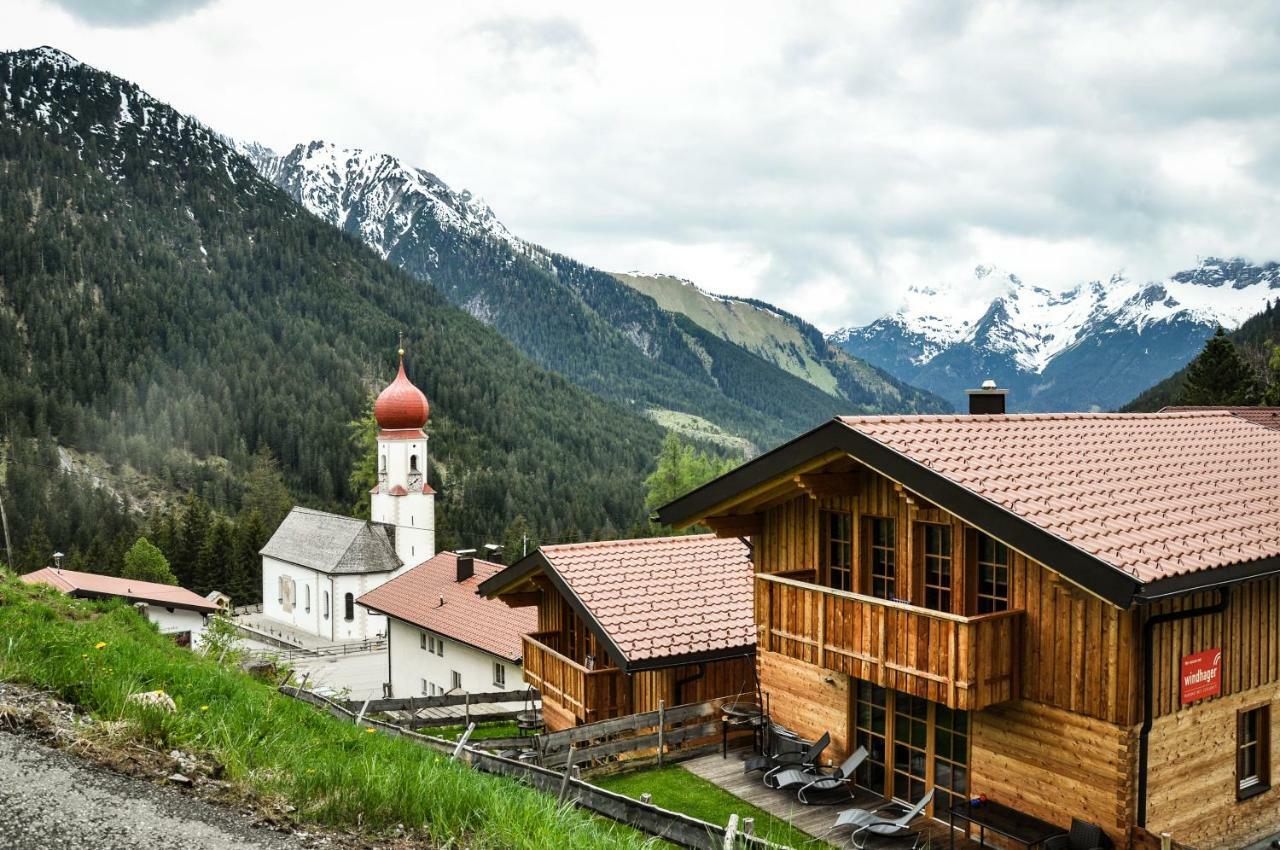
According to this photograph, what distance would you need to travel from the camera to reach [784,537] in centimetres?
1564

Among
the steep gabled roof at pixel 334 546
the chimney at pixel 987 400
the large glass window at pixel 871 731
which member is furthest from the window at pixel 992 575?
the steep gabled roof at pixel 334 546

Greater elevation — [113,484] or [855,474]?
[855,474]

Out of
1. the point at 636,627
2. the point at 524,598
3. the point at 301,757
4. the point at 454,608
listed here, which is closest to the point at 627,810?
the point at 301,757

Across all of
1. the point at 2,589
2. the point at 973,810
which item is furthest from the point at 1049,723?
the point at 2,589

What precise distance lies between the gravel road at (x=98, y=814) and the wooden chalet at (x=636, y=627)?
10.4m

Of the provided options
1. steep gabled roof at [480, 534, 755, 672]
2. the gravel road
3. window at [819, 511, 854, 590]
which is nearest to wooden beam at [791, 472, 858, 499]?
window at [819, 511, 854, 590]

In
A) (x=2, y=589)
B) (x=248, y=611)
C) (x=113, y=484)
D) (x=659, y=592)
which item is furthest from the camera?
(x=113, y=484)

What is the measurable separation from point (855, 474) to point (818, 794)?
171 inches

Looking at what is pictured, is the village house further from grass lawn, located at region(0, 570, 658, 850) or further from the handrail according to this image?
grass lawn, located at region(0, 570, 658, 850)

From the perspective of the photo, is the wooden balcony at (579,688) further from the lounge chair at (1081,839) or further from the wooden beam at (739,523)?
the lounge chair at (1081,839)

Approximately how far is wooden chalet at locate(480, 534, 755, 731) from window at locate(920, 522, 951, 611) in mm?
4750

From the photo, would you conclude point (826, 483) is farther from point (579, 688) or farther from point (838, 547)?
point (579, 688)

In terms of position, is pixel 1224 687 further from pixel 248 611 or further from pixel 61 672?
pixel 248 611

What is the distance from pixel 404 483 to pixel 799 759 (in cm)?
5845
